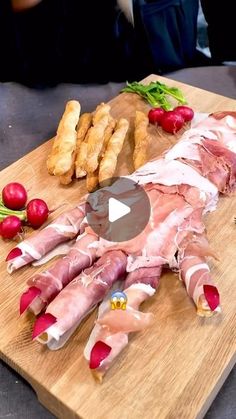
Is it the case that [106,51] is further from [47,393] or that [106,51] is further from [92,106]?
[47,393]

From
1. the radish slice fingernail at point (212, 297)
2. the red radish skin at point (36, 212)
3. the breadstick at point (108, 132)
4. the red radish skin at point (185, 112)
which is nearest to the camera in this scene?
the radish slice fingernail at point (212, 297)

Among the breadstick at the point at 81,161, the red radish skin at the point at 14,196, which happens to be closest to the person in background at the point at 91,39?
the breadstick at the point at 81,161

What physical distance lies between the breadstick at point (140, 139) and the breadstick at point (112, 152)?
0.04 meters

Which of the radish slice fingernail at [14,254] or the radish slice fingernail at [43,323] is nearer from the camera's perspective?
the radish slice fingernail at [43,323]

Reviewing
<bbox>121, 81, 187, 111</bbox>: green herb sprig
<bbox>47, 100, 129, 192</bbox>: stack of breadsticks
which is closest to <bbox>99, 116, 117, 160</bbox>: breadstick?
<bbox>47, 100, 129, 192</bbox>: stack of breadsticks

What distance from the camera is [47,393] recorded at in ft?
2.92

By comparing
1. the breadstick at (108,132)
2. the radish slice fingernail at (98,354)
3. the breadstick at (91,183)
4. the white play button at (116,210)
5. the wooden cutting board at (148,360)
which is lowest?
the wooden cutting board at (148,360)

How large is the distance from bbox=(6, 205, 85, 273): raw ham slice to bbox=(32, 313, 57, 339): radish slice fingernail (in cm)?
21

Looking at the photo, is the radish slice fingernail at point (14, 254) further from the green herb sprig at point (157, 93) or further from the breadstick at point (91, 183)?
the green herb sprig at point (157, 93)

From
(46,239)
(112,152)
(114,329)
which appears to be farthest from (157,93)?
(114,329)

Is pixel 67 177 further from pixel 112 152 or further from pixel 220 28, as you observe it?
pixel 220 28

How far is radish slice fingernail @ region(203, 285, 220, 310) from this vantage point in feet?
3.16

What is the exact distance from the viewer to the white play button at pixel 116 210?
3.68 feet

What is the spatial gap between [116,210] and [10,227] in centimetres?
26
